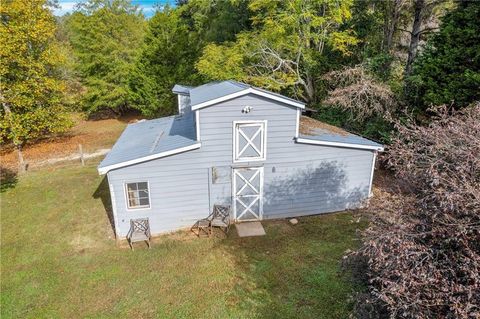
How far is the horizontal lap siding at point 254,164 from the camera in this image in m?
9.71

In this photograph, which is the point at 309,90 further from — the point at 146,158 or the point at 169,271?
the point at 169,271

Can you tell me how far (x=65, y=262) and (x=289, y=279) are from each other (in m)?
6.58

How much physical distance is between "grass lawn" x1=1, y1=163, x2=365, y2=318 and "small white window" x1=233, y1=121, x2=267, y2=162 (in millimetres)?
2570

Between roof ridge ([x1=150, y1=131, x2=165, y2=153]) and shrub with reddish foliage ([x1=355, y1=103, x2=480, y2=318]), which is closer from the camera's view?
shrub with reddish foliage ([x1=355, y1=103, x2=480, y2=318])

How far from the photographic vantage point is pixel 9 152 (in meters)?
19.6

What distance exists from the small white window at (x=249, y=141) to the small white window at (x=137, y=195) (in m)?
3.10

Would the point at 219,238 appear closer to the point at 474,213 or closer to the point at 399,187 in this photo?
the point at 399,187

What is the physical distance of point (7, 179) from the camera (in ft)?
50.4

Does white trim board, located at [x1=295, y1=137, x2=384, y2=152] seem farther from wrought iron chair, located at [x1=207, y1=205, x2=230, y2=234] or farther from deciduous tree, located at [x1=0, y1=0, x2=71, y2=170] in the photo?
deciduous tree, located at [x1=0, y1=0, x2=71, y2=170]

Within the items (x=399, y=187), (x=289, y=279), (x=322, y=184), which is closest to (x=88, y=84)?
(x=322, y=184)

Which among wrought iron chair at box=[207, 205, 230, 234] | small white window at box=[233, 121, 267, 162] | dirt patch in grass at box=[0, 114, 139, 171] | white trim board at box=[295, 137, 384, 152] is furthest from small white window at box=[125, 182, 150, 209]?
dirt patch in grass at box=[0, 114, 139, 171]

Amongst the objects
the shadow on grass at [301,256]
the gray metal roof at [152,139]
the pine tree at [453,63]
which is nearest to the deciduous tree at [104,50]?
the gray metal roof at [152,139]

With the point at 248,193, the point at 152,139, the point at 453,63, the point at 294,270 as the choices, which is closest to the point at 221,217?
the point at 248,193

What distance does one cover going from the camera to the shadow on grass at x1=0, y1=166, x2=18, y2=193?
14.5 meters
